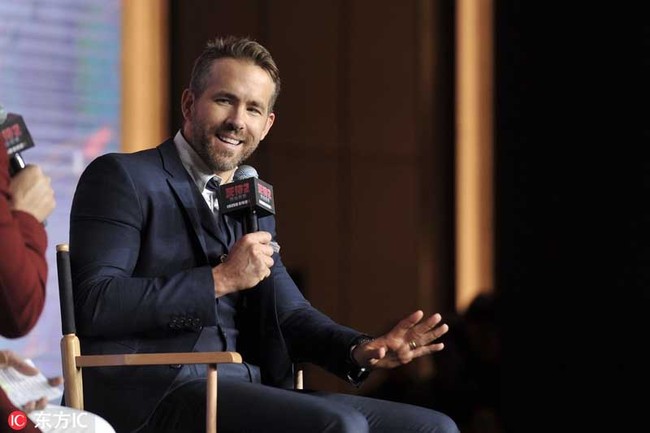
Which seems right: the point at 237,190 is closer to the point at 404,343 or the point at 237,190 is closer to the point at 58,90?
the point at 404,343

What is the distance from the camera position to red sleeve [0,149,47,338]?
1.80 m

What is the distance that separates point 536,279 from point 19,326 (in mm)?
3544

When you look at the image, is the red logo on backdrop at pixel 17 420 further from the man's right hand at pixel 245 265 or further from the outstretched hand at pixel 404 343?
the outstretched hand at pixel 404 343

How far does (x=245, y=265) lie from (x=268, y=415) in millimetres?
279

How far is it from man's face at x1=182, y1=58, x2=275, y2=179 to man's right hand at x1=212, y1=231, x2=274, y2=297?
251 mm

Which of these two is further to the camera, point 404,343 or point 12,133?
point 404,343

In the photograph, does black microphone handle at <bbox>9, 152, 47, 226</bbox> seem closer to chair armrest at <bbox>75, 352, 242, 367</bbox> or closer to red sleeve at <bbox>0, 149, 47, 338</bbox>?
red sleeve at <bbox>0, 149, 47, 338</bbox>

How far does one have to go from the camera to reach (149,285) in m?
2.37

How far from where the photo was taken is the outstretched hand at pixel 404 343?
2.45 m

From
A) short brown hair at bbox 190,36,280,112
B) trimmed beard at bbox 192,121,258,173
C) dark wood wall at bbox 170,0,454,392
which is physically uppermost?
short brown hair at bbox 190,36,280,112

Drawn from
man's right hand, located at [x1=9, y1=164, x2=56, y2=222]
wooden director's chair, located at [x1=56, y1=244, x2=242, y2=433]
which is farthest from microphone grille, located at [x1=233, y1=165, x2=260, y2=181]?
man's right hand, located at [x1=9, y1=164, x2=56, y2=222]

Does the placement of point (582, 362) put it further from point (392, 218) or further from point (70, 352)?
point (70, 352)

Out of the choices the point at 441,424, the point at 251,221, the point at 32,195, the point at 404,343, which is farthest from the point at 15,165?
the point at 441,424

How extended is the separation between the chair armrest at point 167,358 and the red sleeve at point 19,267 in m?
0.44
